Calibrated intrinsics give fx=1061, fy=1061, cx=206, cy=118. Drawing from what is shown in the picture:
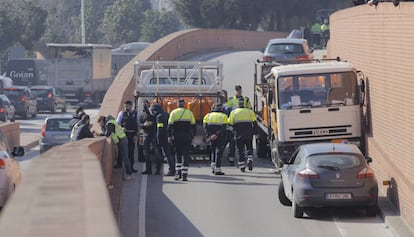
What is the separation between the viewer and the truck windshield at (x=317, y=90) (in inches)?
918

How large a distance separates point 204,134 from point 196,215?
710 centimetres

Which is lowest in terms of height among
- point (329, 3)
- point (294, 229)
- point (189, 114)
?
point (294, 229)

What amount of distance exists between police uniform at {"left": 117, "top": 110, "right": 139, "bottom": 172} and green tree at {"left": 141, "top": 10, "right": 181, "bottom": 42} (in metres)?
77.3

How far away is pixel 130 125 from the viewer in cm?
2492

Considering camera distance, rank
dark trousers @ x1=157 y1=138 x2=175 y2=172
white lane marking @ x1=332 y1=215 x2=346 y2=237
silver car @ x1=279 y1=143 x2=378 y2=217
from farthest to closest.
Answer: dark trousers @ x1=157 y1=138 x2=175 y2=172 → silver car @ x1=279 y1=143 x2=378 y2=217 → white lane marking @ x1=332 y1=215 x2=346 y2=237

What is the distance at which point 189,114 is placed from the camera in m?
23.3

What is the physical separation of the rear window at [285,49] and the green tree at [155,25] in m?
62.6

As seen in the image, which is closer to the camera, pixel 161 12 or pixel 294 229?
pixel 294 229

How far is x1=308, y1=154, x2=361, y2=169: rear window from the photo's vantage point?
61.0ft

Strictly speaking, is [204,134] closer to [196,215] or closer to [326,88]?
[326,88]

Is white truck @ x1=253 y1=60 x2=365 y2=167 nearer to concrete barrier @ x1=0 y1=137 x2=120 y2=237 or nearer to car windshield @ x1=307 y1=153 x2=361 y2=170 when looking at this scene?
car windshield @ x1=307 y1=153 x2=361 y2=170

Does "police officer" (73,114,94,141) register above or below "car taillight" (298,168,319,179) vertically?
above

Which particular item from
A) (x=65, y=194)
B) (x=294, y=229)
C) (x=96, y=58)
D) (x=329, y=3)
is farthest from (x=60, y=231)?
(x=329, y=3)

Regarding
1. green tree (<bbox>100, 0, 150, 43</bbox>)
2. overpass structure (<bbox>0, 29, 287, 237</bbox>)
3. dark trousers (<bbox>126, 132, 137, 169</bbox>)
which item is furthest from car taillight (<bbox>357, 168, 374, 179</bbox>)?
green tree (<bbox>100, 0, 150, 43</bbox>)
